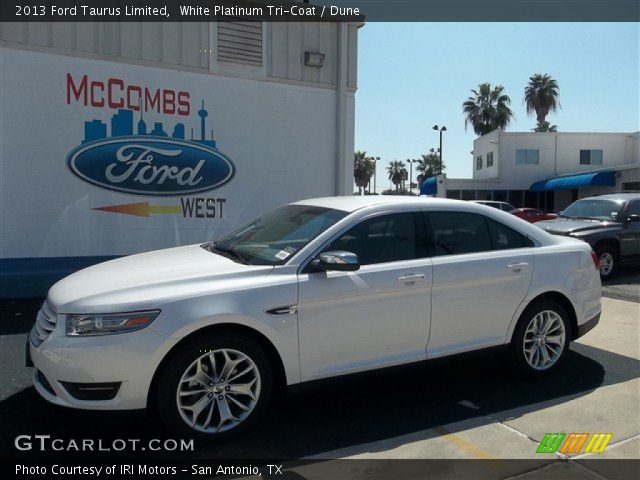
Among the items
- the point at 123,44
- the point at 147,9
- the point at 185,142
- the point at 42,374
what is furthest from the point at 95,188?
the point at 42,374

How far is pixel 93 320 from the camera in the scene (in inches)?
126

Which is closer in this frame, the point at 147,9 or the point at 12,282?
the point at 12,282

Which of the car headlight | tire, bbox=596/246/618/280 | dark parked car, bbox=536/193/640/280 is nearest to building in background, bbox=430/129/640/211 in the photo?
dark parked car, bbox=536/193/640/280

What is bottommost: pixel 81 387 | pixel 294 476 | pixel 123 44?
pixel 294 476

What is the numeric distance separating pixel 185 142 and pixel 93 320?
5994 mm

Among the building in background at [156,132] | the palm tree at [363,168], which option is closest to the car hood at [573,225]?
the building in background at [156,132]

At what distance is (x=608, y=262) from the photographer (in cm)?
997

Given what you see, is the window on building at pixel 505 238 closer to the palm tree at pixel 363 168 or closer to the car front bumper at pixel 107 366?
the car front bumper at pixel 107 366

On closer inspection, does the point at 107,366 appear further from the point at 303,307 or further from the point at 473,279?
the point at 473,279

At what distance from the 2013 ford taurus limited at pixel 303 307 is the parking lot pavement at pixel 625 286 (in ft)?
13.8

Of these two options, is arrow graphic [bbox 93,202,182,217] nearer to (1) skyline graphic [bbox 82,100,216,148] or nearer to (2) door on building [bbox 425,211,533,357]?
(1) skyline graphic [bbox 82,100,216,148]

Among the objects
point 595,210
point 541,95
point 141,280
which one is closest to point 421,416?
point 141,280

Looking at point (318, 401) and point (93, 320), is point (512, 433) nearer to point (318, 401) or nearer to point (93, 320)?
point (318, 401)

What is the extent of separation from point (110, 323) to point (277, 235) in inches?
57.8
